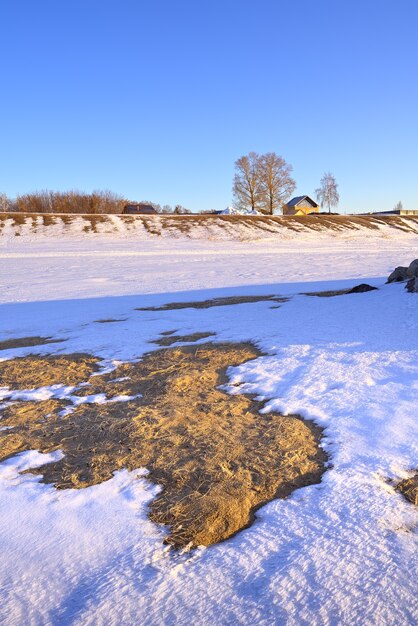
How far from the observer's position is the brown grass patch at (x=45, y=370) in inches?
204

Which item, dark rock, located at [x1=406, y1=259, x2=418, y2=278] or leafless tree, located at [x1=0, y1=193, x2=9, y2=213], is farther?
leafless tree, located at [x1=0, y1=193, x2=9, y2=213]

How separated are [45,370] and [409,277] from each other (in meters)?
8.23

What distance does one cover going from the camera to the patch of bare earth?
2.67 metres

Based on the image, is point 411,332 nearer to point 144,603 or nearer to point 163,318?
point 163,318

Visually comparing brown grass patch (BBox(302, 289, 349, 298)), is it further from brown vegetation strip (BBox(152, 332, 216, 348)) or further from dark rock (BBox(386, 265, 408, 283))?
brown vegetation strip (BBox(152, 332, 216, 348))

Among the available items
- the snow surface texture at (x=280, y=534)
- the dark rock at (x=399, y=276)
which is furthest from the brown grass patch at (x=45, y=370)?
the dark rock at (x=399, y=276)

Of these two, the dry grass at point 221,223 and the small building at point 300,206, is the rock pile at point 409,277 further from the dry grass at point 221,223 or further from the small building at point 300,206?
the small building at point 300,206

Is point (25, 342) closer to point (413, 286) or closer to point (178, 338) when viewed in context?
point (178, 338)

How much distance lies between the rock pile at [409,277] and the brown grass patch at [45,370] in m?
6.24

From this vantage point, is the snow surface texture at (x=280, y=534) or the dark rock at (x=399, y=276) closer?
the snow surface texture at (x=280, y=534)

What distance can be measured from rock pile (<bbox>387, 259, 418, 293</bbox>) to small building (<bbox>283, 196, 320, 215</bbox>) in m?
60.7

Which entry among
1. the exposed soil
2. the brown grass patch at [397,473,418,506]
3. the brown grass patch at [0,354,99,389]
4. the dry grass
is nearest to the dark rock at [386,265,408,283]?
the exposed soil

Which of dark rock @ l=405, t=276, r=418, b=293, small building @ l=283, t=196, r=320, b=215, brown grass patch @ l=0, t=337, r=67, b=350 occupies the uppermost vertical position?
small building @ l=283, t=196, r=320, b=215

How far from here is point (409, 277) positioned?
10.1 metres
